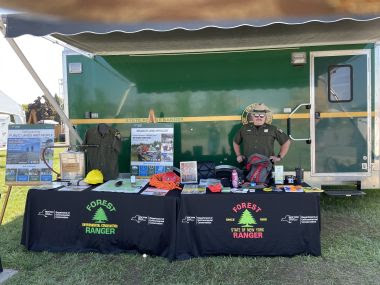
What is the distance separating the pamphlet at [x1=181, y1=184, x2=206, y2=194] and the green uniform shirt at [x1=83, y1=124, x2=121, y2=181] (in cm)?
97

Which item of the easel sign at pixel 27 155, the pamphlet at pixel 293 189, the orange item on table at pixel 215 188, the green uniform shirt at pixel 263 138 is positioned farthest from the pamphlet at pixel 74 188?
the pamphlet at pixel 293 189

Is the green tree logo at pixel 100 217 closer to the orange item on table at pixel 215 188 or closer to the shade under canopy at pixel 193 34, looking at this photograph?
the orange item on table at pixel 215 188

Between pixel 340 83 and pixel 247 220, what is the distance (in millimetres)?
2274

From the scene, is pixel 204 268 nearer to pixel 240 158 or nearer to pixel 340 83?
pixel 240 158

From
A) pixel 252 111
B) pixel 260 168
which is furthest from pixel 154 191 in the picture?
pixel 252 111

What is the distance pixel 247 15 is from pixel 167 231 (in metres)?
2.06

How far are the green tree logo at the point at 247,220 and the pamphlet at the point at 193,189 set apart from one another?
1.40ft

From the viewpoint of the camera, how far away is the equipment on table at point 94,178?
3896mm

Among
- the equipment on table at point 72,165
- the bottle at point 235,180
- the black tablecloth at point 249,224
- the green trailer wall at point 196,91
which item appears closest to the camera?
the black tablecloth at point 249,224

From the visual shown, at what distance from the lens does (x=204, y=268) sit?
3260mm

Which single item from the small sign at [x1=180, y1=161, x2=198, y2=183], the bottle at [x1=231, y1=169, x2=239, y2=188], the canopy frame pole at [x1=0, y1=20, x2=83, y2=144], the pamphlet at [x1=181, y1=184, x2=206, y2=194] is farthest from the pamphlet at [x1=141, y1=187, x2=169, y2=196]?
the canopy frame pole at [x1=0, y1=20, x2=83, y2=144]

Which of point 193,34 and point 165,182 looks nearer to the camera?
point 165,182

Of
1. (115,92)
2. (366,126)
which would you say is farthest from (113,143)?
(366,126)

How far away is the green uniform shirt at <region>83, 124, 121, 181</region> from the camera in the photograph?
417 cm
